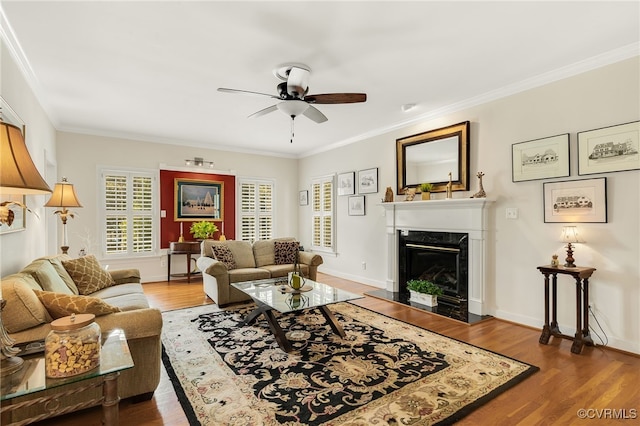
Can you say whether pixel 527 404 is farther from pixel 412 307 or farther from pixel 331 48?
pixel 331 48

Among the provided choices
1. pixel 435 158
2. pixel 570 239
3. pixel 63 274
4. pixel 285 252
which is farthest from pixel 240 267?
pixel 570 239

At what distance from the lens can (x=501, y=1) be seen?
7.44ft

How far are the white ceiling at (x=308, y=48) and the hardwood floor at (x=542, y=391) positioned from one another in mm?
2719

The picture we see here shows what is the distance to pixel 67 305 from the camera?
2041mm

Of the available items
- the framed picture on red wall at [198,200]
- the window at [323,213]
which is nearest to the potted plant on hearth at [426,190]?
the window at [323,213]

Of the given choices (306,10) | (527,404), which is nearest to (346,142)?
(306,10)

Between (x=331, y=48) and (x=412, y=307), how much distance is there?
129 inches

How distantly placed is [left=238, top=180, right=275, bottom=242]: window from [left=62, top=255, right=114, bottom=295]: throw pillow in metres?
3.70

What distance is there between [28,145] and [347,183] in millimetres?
4597

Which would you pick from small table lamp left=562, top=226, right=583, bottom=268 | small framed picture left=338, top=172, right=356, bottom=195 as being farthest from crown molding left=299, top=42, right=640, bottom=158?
small table lamp left=562, top=226, right=583, bottom=268

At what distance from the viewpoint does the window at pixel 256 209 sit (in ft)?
23.6

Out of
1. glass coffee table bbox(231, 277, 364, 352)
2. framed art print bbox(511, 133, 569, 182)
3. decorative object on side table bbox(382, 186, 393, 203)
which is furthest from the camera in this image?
decorative object on side table bbox(382, 186, 393, 203)

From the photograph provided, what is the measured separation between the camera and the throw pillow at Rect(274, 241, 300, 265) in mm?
5305

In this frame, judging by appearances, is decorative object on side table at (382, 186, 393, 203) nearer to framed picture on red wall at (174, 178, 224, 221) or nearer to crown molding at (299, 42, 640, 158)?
crown molding at (299, 42, 640, 158)
